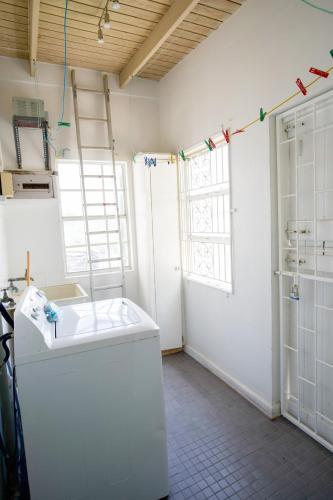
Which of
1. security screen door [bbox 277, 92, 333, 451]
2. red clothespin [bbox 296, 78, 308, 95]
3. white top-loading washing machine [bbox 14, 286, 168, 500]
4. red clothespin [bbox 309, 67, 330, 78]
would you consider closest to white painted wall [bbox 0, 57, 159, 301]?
white top-loading washing machine [bbox 14, 286, 168, 500]

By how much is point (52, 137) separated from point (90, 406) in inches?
106

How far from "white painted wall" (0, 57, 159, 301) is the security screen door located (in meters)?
2.03

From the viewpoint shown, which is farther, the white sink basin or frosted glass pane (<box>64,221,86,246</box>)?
frosted glass pane (<box>64,221,86,246</box>)

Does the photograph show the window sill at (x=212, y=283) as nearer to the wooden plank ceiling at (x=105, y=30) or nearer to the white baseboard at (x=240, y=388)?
the white baseboard at (x=240, y=388)

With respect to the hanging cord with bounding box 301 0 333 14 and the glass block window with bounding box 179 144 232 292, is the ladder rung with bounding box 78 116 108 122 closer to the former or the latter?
the glass block window with bounding box 179 144 232 292

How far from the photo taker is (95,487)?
4.75ft

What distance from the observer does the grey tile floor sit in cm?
168

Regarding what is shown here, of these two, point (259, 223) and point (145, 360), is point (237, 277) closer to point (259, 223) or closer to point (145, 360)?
point (259, 223)

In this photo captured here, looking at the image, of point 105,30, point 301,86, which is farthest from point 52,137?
point 301,86

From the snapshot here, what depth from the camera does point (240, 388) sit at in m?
2.55

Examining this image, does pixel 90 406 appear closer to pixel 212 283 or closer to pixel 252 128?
pixel 212 283

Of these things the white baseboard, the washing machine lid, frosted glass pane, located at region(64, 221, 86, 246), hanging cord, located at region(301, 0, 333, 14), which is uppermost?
hanging cord, located at region(301, 0, 333, 14)

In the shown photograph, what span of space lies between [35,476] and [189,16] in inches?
124


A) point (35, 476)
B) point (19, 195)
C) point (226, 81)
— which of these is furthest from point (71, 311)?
point (226, 81)
